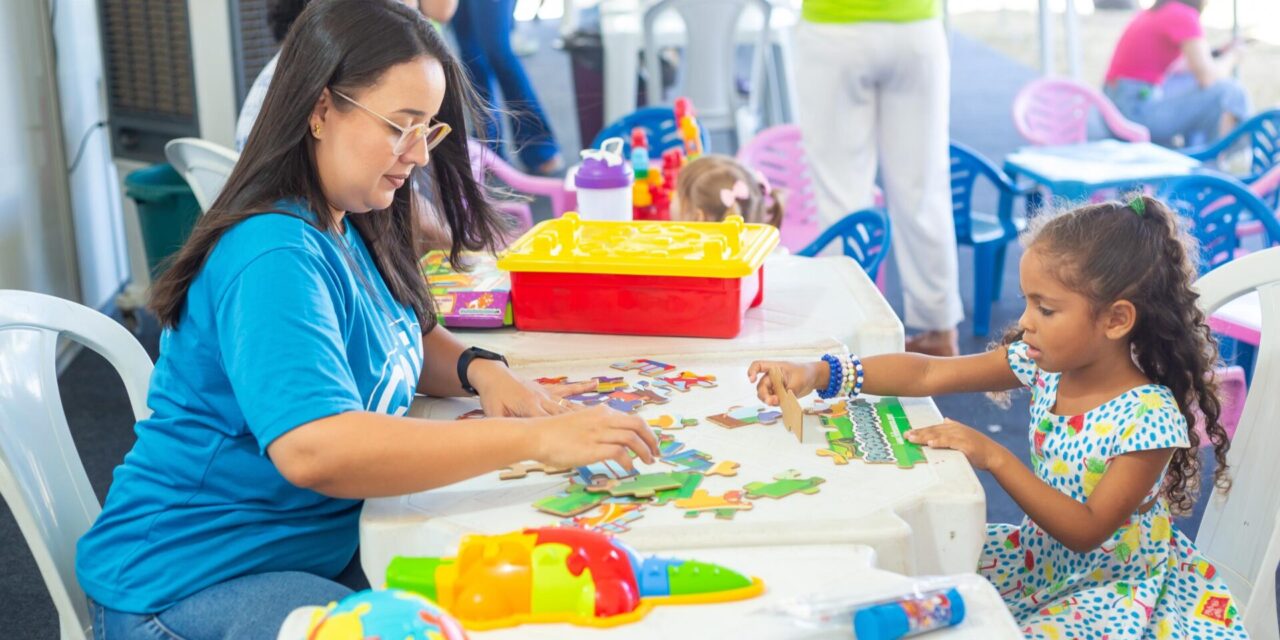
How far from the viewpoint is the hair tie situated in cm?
164

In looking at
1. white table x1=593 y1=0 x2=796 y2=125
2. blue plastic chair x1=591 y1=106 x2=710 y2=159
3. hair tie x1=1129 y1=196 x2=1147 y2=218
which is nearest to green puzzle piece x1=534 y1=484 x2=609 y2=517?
hair tie x1=1129 y1=196 x2=1147 y2=218

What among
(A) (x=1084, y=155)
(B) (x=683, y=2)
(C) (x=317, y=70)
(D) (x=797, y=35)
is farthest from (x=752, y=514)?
(B) (x=683, y=2)

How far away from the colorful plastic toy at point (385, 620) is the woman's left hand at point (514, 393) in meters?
0.64

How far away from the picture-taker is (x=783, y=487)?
1369mm

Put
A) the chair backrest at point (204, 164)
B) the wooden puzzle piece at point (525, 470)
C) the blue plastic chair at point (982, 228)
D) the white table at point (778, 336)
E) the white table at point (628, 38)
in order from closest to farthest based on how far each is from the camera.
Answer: the wooden puzzle piece at point (525, 470), the white table at point (778, 336), the chair backrest at point (204, 164), the blue plastic chair at point (982, 228), the white table at point (628, 38)

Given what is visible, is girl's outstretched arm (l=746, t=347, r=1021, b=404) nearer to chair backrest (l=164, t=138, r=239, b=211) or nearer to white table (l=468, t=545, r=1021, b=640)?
white table (l=468, t=545, r=1021, b=640)

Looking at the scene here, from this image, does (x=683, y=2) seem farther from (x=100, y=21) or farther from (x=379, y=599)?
(x=379, y=599)

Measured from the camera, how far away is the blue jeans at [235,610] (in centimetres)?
135

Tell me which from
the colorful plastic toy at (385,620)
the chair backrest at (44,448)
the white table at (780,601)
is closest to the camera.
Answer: the colorful plastic toy at (385,620)

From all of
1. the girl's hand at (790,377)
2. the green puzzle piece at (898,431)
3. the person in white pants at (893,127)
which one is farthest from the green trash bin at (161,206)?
the green puzzle piece at (898,431)

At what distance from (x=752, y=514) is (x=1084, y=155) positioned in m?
3.27

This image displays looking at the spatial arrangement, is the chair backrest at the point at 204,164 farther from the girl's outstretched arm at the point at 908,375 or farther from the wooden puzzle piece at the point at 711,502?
the wooden puzzle piece at the point at 711,502

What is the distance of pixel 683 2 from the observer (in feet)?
17.5

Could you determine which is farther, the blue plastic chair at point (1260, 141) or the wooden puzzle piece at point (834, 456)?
the blue plastic chair at point (1260, 141)
